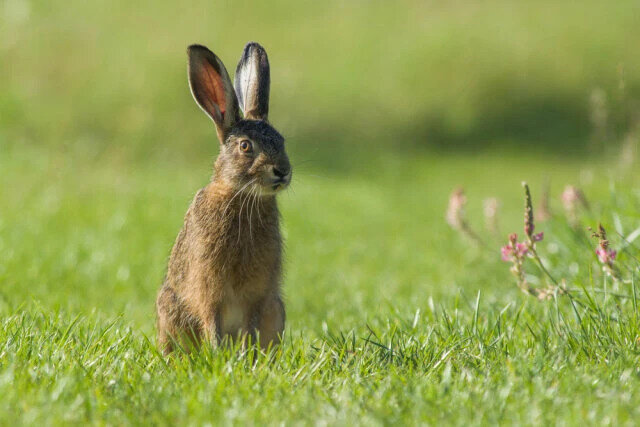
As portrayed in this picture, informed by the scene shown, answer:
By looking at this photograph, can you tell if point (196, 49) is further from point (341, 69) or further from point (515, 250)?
point (341, 69)

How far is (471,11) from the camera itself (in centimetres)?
2134

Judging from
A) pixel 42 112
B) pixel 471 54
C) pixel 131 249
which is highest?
pixel 471 54

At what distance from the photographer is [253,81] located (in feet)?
14.6

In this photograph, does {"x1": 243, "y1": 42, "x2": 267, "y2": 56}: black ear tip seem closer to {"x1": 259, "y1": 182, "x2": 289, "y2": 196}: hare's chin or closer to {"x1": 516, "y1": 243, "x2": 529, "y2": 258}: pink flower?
{"x1": 259, "y1": 182, "x2": 289, "y2": 196}: hare's chin

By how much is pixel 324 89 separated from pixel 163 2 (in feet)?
17.4

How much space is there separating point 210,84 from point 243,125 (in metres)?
0.27

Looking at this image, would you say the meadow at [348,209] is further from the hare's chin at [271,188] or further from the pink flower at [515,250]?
the hare's chin at [271,188]

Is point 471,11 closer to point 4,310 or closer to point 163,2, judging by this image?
point 163,2

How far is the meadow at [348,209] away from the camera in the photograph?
290 centimetres

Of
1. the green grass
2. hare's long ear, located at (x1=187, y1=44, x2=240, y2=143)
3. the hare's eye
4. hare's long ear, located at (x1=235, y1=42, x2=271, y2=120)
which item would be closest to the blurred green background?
the green grass

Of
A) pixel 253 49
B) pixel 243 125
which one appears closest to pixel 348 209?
pixel 253 49

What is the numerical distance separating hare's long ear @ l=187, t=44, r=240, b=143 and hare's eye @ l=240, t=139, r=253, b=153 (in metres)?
0.21

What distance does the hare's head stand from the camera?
13.3ft

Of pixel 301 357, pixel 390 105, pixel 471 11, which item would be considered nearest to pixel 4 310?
pixel 301 357
